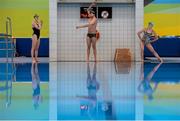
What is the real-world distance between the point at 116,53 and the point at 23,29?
372cm

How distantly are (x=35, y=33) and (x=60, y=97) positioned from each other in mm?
8042

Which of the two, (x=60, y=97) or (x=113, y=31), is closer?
(x=60, y=97)

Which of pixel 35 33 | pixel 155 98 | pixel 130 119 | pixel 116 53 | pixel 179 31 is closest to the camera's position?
pixel 130 119

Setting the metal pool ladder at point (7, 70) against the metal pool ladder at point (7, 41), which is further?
the metal pool ladder at point (7, 41)

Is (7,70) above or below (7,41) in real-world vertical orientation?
A: below

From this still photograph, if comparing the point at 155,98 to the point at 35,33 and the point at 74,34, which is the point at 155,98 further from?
the point at 74,34

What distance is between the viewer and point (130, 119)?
8.21ft

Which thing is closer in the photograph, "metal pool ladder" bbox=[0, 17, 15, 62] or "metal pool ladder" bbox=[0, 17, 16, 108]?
"metal pool ladder" bbox=[0, 17, 16, 108]

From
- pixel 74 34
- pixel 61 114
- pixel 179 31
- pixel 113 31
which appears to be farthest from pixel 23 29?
pixel 61 114

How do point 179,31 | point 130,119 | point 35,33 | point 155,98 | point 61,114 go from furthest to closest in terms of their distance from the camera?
point 179,31 < point 35,33 < point 155,98 < point 61,114 < point 130,119

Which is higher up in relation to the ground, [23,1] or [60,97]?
[23,1]

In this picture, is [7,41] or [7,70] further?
[7,41]

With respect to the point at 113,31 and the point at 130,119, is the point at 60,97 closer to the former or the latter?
the point at 130,119

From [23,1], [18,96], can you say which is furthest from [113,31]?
[18,96]
